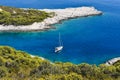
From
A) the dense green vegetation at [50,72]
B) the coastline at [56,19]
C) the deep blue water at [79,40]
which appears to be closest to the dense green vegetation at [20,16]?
the coastline at [56,19]

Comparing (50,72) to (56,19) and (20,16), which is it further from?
(20,16)

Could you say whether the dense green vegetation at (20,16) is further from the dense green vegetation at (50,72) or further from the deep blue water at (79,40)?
the dense green vegetation at (50,72)

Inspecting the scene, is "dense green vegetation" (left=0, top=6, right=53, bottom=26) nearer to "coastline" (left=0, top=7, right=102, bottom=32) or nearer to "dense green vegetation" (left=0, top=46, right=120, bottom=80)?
"coastline" (left=0, top=7, right=102, bottom=32)

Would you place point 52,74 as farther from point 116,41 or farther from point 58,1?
point 58,1

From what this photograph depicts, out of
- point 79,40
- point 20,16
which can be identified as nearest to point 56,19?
point 20,16

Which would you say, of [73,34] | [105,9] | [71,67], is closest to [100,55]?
[73,34]
